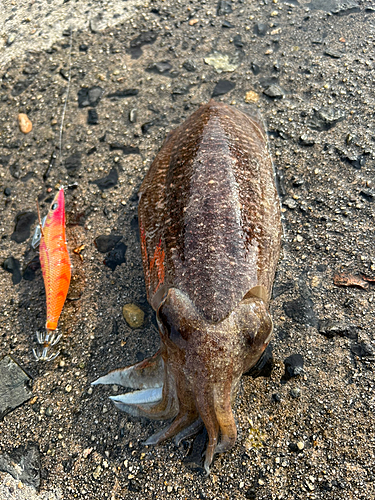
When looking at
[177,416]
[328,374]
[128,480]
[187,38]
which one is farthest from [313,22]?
[128,480]

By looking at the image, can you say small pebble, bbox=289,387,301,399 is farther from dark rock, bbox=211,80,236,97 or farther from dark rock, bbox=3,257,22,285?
dark rock, bbox=211,80,236,97

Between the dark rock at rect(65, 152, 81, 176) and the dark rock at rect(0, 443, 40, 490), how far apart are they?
3.78m

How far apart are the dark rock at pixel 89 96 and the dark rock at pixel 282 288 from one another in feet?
14.4

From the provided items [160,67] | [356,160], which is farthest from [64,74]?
[356,160]

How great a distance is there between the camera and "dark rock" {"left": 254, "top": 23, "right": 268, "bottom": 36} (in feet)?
24.2

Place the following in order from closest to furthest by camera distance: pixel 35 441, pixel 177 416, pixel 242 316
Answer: pixel 242 316 → pixel 177 416 → pixel 35 441

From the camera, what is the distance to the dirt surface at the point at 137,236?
404 centimetres

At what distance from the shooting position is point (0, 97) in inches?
274

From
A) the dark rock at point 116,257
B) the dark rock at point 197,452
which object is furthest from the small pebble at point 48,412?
the dark rock at point 116,257

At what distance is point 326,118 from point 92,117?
12.4 ft

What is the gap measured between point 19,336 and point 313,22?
7310 mm

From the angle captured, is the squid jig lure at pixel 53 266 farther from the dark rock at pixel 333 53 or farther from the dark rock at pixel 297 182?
the dark rock at pixel 333 53

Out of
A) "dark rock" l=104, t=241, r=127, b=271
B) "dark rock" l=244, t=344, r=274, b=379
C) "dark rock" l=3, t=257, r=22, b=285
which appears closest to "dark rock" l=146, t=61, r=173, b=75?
"dark rock" l=104, t=241, r=127, b=271

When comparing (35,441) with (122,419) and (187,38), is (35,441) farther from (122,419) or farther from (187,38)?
(187,38)
